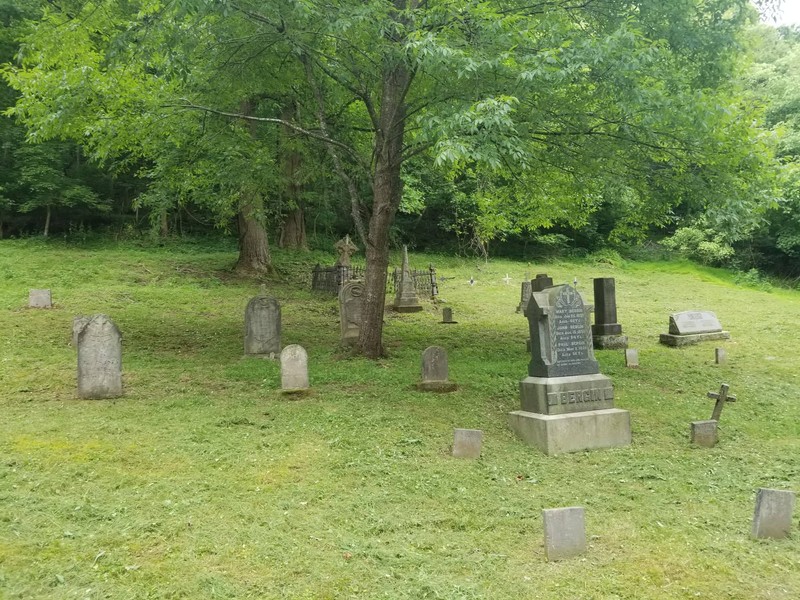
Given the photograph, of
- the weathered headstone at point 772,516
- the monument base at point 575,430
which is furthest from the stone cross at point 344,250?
the weathered headstone at point 772,516

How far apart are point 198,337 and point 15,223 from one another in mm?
17156

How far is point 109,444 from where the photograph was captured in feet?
22.1

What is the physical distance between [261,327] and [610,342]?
24.3 feet

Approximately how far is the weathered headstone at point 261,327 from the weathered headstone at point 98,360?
3.00 meters

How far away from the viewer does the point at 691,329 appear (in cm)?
1433

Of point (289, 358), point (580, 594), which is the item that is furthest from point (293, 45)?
point (580, 594)

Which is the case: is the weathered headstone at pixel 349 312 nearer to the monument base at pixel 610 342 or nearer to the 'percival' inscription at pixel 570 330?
the monument base at pixel 610 342

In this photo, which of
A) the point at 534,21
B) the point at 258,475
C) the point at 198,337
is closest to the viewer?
the point at 258,475

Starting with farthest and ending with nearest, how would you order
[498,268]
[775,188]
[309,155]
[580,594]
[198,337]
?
[498,268] < [309,155] < [198,337] < [775,188] < [580,594]

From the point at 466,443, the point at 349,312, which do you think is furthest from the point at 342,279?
the point at 466,443

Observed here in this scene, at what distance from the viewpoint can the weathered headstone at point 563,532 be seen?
4.61 metres

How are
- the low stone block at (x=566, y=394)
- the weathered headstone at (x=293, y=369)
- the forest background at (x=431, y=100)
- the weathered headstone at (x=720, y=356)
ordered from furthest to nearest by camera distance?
the weathered headstone at (x=720, y=356) → the weathered headstone at (x=293, y=369) → the forest background at (x=431, y=100) → the low stone block at (x=566, y=394)

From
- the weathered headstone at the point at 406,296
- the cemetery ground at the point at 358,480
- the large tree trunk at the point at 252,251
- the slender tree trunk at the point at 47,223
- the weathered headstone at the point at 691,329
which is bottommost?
the cemetery ground at the point at 358,480

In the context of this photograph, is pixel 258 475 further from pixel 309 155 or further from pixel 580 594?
pixel 309 155
